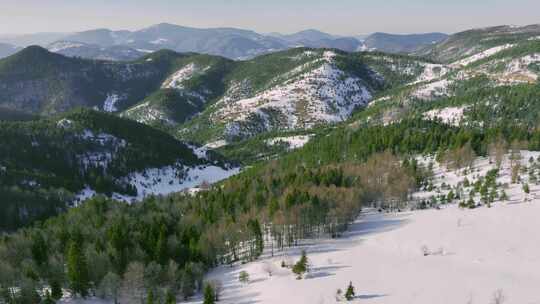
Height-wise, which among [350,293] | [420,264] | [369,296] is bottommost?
[420,264]

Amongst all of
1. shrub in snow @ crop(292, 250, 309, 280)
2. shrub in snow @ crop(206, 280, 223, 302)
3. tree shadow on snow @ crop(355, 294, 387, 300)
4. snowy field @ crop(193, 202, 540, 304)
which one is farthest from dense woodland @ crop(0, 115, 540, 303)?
tree shadow on snow @ crop(355, 294, 387, 300)

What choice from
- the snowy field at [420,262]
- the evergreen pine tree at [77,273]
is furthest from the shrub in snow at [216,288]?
the evergreen pine tree at [77,273]

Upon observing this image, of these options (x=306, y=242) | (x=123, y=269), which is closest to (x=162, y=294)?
(x=123, y=269)

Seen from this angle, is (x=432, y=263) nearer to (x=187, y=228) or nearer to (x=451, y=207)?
(x=451, y=207)

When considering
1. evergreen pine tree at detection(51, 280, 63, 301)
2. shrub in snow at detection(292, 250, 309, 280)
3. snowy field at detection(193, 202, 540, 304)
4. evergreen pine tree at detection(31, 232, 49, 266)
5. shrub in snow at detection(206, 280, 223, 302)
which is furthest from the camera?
evergreen pine tree at detection(31, 232, 49, 266)

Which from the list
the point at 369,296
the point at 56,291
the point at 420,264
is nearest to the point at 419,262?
the point at 420,264

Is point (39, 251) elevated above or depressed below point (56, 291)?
above

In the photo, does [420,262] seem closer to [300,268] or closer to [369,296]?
[369,296]

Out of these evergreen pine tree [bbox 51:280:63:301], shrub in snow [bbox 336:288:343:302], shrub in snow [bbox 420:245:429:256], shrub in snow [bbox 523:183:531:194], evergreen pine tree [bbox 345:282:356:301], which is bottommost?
evergreen pine tree [bbox 51:280:63:301]

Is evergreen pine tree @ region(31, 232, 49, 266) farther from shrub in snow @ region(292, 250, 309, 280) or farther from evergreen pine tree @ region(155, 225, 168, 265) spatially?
shrub in snow @ region(292, 250, 309, 280)

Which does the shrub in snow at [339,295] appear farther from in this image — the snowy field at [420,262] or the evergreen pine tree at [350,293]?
the evergreen pine tree at [350,293]
